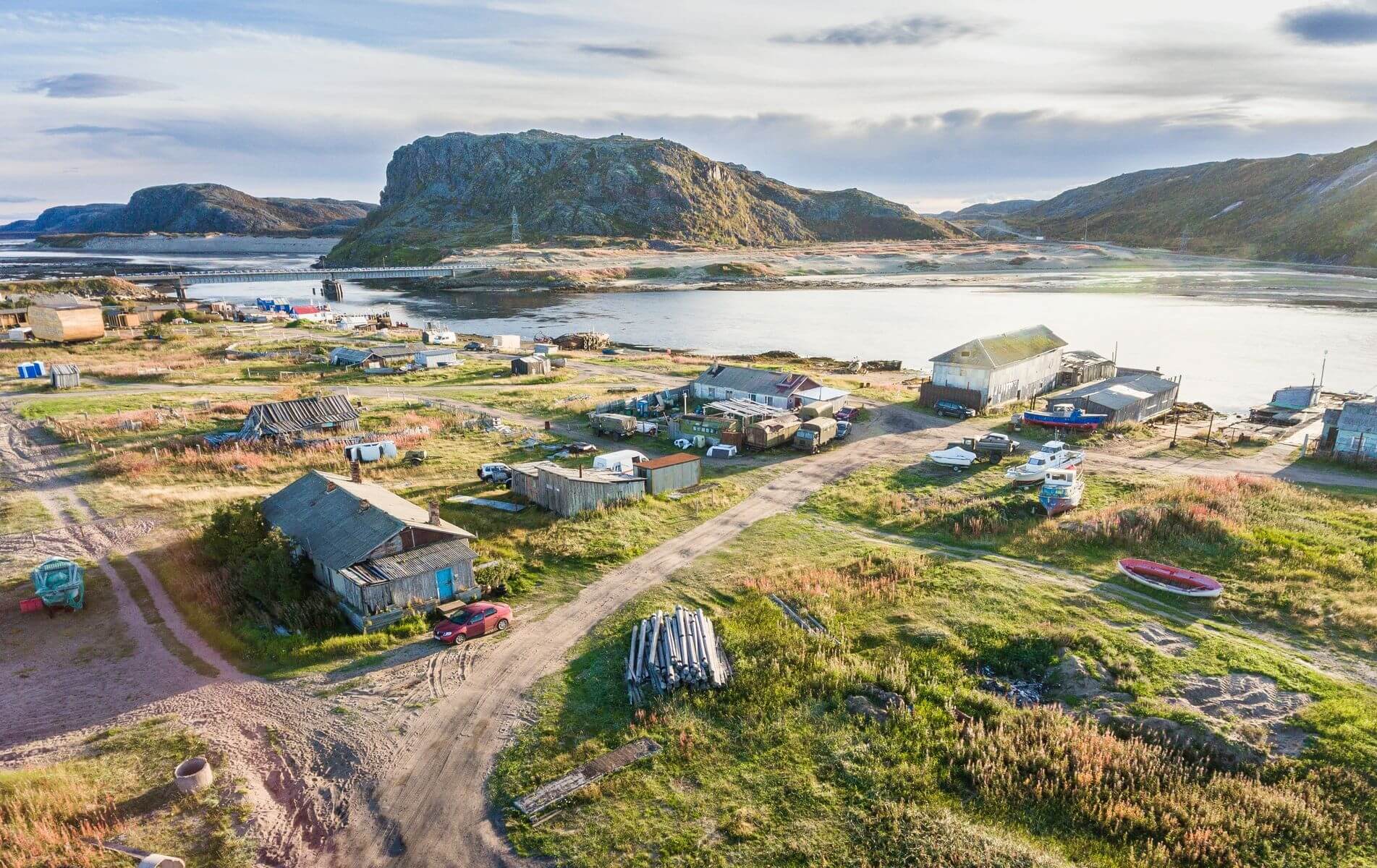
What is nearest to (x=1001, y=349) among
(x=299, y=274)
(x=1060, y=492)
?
(x=1060, y=492)

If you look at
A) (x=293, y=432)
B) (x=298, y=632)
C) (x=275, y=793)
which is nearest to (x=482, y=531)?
(x=298, y=632)

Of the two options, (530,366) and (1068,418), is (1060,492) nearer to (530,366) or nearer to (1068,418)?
(1068,418)

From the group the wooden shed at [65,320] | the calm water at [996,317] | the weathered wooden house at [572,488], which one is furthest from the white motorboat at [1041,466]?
the wooden shed at [65,320]

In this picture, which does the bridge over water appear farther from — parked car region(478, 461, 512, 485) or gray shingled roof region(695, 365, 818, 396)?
parked car region(478, 461, 512, 485)

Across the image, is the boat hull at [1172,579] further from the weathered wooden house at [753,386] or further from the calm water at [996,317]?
the calm water at [996,317]

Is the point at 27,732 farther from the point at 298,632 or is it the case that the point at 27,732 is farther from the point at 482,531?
the point at 482,531

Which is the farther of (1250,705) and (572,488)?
(572,488)

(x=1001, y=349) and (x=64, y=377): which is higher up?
(x=1001, y=349)

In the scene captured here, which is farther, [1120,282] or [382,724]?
[1120,282]
